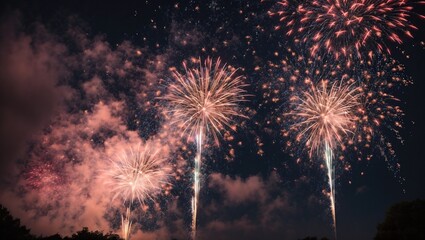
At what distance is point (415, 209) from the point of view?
24547 mm

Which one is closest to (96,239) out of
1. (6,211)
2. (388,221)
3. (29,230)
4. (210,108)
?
(29,230)

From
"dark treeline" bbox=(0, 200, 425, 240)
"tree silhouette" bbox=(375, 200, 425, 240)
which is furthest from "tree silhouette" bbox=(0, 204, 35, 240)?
"tree silhouette" bbox=(375, 200, 425, 240)

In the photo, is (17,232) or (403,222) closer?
(403,222)

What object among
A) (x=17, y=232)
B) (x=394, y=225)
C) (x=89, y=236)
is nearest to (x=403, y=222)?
(x=394, y=225)

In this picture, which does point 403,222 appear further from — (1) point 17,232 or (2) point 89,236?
(1) point 17,232

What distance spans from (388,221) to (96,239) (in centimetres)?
2395

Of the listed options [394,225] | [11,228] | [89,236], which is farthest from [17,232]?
[394,225]

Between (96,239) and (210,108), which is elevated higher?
(210,108)

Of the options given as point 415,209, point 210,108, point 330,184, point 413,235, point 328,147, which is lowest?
point 413,235

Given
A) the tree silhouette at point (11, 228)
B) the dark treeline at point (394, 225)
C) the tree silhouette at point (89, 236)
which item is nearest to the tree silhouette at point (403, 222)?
the dark treeline at point (394, 225)

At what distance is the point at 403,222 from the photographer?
2466 cm

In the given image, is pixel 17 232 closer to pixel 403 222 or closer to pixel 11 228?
pixel 11 228

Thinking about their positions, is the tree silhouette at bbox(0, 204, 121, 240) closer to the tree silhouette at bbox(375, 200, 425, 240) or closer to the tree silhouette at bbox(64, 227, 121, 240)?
the tree silhouette at bbox(64, 227, 121, 240)

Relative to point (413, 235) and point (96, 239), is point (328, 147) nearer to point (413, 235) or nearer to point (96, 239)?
point (413, 235)
